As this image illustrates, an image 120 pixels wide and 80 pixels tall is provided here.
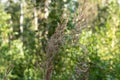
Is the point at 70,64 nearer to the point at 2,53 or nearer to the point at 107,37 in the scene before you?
the point at 107,37

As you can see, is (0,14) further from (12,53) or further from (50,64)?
(50,64)

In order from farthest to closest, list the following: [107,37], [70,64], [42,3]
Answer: [42,3] → [107,37] → [70,64]

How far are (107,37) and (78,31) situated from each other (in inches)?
162

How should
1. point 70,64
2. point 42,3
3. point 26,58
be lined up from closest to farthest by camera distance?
point 70,64 < point 42,3 < point 26,58

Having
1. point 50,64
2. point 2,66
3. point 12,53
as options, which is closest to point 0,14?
point 12,53

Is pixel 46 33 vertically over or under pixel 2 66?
over

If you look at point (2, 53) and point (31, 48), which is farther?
point (2, 53)

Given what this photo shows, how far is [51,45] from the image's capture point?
271cm

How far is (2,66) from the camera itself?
9.02 metres

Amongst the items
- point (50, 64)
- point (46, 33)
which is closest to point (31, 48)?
point (46, 33)

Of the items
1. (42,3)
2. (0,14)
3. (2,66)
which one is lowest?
(2,66)

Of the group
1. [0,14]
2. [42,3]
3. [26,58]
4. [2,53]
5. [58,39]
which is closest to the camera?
[58,39]

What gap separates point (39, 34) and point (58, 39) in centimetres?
504

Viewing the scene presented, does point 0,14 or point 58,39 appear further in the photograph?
point 0,14
